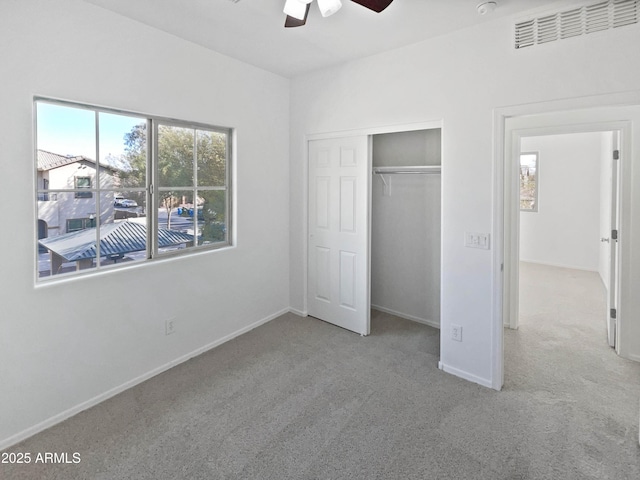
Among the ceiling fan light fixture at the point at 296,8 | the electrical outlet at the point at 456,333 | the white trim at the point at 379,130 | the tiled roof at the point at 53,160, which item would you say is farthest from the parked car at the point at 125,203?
the electrical outlet at the point at 456,333

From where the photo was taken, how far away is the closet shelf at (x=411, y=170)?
11.6ft

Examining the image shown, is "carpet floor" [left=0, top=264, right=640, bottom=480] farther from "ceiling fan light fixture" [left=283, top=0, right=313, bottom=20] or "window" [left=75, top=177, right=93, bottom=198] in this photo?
"ceiling fan light fixture" [left=283, top=0, right=313, bottom=20]

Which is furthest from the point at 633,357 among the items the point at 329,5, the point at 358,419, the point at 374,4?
the point at 329,5

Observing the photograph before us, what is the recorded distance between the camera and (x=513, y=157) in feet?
11.1

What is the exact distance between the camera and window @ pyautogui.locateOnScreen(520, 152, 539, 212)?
269 inches

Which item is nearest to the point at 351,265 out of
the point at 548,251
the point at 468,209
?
the point at 468,209

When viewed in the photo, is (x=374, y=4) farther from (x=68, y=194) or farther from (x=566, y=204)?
(x=566, y=204)

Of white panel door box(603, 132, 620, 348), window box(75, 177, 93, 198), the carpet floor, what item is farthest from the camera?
white panel door box(603, 132, 620, 348)

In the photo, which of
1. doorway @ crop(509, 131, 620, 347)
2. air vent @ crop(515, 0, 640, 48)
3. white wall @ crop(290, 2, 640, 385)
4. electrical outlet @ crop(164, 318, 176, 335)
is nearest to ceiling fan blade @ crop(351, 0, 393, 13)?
white wall @ crop(290, 2, 640, 385)

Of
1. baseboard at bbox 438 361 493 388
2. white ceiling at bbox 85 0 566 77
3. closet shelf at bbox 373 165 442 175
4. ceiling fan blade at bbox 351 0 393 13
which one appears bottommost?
baseboard at bbox 438 361 493 388

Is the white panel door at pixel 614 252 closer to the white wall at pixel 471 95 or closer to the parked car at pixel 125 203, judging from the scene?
the white wall at pixel 471 95

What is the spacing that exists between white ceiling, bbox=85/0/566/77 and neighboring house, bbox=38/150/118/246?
1.05 metres

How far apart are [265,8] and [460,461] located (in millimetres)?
2972

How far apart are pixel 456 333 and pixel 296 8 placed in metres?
2.55
